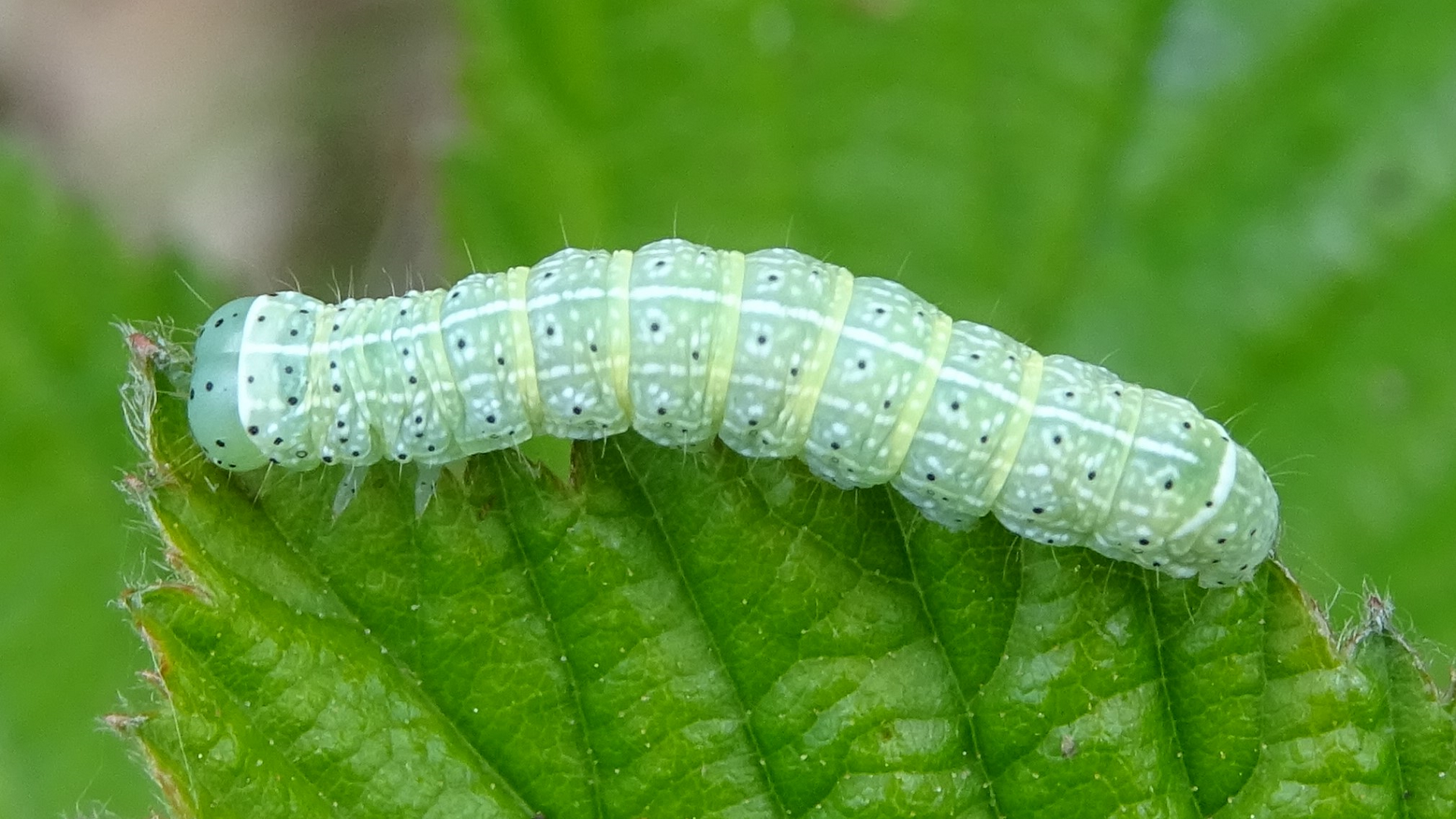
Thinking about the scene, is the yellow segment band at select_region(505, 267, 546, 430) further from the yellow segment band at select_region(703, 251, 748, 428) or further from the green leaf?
the yellow segment band at select_region(703, 251, 748, 428)

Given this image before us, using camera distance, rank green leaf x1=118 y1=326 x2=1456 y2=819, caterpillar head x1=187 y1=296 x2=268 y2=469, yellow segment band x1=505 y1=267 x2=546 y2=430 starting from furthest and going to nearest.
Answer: yellow segment band x1=505 y1=267 x2=546 y2=430 → caterpillar head x1=187 y1=296 x2=268 y2=469 → green leaf x1=118 y1=326 x2=1456 y2=819

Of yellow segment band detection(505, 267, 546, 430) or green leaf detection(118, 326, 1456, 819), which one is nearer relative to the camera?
green leaf detection(118, 326, 1456, 819)

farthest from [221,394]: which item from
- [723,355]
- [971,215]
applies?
[971,215]

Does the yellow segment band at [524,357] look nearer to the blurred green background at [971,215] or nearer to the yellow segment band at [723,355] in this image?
the yellow segment band at [723,355]

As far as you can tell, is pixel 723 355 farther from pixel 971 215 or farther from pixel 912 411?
pixel 971 215

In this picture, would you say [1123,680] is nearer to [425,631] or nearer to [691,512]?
[691,512]

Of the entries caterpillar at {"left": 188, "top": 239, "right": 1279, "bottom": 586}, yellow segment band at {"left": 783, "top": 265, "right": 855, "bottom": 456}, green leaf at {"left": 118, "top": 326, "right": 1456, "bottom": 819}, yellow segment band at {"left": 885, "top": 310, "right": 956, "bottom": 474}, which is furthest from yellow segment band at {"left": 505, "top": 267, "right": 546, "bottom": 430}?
yellow segment band at {"left": 885, "top": 310, "right": 956, "bottom": 474}

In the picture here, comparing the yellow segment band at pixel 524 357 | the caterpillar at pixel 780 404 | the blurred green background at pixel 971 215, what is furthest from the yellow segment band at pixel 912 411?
the blurred green background at pixel 971 215
